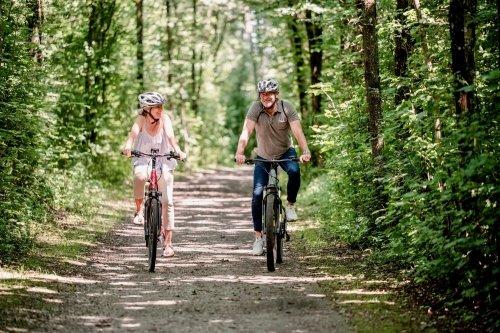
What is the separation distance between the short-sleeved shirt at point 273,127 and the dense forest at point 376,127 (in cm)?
118

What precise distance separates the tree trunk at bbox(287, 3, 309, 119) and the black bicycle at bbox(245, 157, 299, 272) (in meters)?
12.4

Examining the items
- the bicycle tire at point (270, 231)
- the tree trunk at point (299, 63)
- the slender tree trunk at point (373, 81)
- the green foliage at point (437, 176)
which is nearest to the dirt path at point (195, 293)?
the bicycle tire at point (270, 231)

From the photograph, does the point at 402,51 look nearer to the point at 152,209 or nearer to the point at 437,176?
the point at 437,176

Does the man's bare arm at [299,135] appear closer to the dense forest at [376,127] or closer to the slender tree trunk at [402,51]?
the dense forest at [376,127]

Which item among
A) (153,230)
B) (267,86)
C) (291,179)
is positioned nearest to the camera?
(153,230)

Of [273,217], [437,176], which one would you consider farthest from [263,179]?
[437,176]

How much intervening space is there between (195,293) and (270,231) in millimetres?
1577

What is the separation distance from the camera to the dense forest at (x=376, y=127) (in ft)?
20.7

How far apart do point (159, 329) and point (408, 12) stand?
496 cm

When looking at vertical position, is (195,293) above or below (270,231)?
below

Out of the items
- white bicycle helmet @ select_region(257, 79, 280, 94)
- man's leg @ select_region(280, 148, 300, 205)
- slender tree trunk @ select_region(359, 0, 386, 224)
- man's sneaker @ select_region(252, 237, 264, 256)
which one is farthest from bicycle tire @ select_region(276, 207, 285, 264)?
white bicycle helmet @ select_region(257, 79, 280, 94)

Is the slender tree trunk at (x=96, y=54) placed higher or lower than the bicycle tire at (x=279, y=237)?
higher

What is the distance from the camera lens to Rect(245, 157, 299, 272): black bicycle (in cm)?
901

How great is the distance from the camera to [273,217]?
9.12 meters
